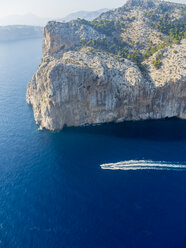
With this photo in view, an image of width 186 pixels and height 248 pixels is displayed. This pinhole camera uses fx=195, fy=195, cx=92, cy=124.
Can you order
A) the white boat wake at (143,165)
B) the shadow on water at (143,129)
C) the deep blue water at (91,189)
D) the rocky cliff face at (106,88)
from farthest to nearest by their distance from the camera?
the rocky cliff face at (106,88), the shadow on water at (143,129), the white boat wake at (143,165), the deep blue water at (91,189)

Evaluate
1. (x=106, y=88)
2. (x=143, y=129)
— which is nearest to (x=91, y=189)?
(x=143, y=129)

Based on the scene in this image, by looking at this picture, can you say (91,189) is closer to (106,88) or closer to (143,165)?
(143,165)

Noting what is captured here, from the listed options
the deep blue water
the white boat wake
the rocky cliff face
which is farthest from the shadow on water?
the white boat wake

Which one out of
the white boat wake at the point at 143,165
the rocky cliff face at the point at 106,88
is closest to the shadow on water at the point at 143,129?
the rocky cliff face at the point at 106,88

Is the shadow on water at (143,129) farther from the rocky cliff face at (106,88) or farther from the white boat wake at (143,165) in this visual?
the white boat wake at (143,165)

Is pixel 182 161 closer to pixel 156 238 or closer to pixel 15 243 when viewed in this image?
pixel 156 238
